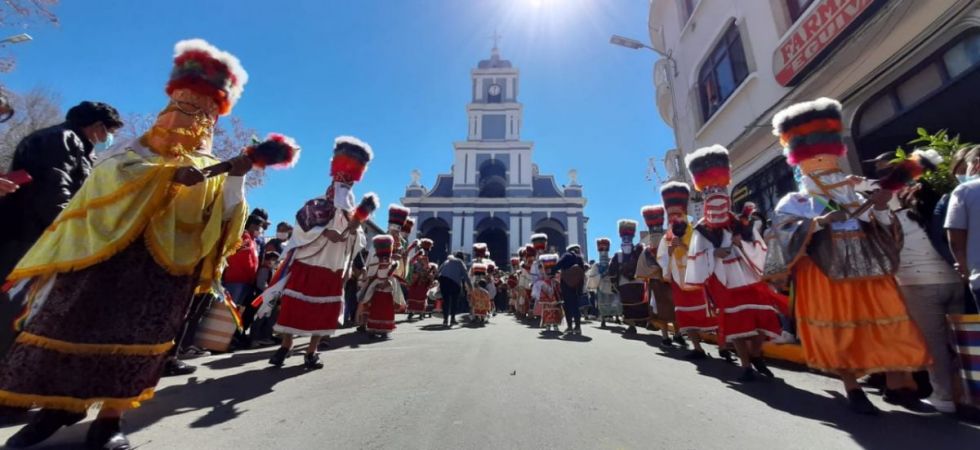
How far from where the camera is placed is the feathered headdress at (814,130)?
9.52ft

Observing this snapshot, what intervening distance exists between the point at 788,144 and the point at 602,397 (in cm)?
245

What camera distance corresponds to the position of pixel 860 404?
2.40m

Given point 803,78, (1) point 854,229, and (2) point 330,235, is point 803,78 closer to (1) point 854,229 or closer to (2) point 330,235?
(1) point 854,229

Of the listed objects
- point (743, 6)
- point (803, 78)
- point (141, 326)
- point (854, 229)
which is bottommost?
point (141, 326)

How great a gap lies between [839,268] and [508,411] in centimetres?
239

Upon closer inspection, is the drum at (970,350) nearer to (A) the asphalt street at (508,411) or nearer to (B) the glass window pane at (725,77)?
(A) the asphalt street at (508,411)

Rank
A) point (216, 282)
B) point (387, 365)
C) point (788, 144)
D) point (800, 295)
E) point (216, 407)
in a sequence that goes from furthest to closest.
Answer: point (387, 365), point (788, 144), point (800, 295), point (216, 407), point (216, 282)

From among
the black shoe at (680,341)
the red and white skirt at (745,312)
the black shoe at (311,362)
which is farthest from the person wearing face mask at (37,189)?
the black shoe at (680,341)

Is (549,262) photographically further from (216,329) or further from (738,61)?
(738,61)

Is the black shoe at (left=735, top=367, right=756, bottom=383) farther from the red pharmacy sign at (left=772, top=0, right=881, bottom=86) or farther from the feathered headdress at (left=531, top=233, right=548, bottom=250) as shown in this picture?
the feathered headdress at (left=531, top=233, right=548, bottom=250)

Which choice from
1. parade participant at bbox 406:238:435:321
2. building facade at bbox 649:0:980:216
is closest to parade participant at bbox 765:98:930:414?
building facade at bbox 649:0:980:216

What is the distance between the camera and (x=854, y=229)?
2.68m

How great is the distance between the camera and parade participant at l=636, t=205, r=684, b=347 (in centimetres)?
605

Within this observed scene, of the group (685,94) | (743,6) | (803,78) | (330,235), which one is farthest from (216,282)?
Answer: (685,94)
